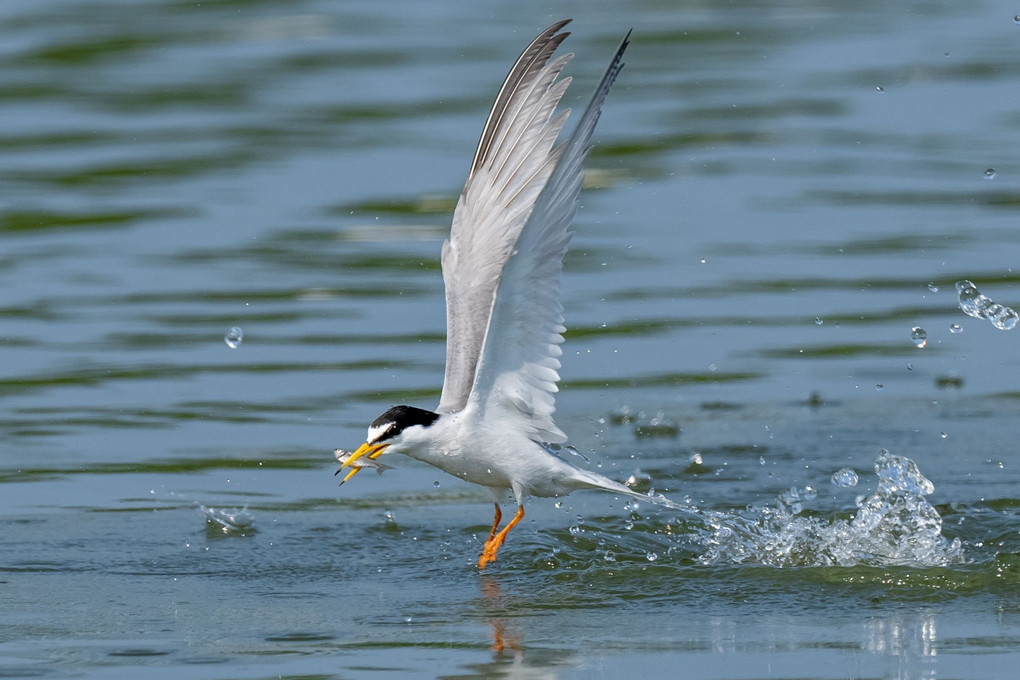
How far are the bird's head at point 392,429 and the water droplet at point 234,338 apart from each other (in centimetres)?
383

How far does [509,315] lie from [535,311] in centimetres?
15

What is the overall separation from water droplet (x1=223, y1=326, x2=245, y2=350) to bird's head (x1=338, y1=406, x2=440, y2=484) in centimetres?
383

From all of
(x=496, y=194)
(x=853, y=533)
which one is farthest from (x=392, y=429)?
(x=853, y=533)

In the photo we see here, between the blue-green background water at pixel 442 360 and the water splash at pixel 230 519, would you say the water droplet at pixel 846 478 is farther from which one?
the water splash at pixel 230 519

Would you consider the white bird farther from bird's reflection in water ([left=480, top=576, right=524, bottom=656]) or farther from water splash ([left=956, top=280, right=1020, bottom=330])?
water splash ([left=956, top=280, right=1020, bottom=330])

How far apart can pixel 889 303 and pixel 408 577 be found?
543 cm

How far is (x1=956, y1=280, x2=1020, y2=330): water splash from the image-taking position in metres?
11.2

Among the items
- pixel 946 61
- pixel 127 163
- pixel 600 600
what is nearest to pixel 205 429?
pixel 600 600

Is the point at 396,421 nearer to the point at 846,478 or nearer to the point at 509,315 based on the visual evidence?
the point at 509,315

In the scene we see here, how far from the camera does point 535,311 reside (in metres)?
7.68

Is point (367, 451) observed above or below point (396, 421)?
below

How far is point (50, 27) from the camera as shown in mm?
22578

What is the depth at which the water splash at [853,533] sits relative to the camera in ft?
26.4

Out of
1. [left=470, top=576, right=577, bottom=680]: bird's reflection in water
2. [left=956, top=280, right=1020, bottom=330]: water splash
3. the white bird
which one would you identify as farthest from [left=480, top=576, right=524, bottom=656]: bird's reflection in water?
[left=956, top=280, right=1020, bottom=330]: water splash
